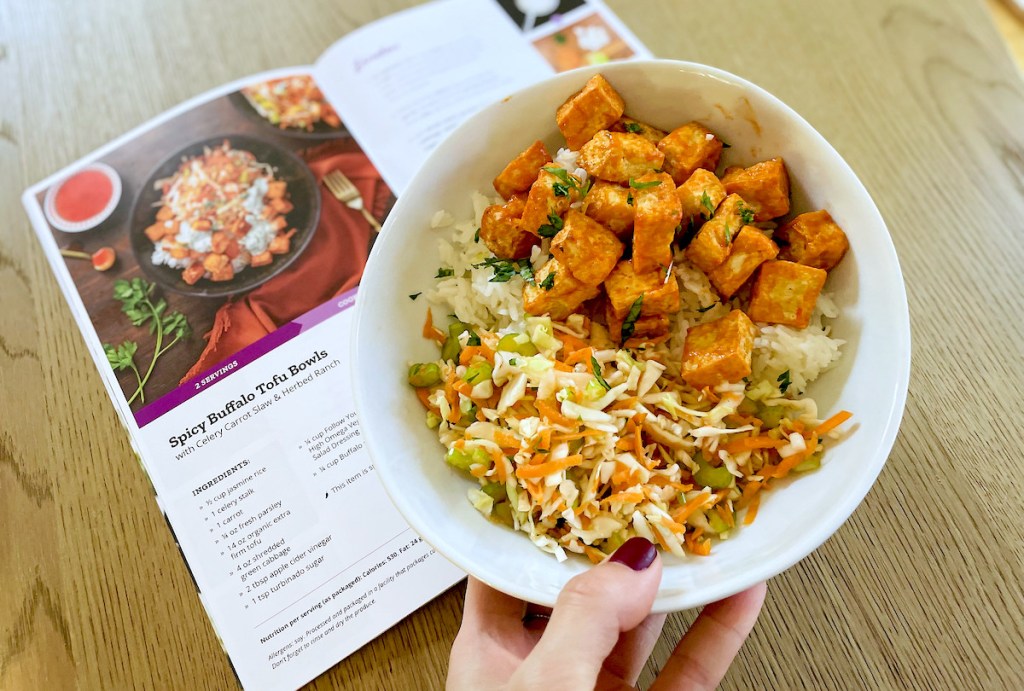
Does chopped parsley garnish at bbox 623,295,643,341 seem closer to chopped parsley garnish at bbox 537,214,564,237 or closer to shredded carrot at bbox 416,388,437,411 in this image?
chopped parsley garnish at bbox 537,214,564,237

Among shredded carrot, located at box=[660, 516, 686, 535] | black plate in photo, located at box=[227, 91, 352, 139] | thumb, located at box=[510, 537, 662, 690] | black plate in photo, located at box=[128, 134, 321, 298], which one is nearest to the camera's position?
thumb, located at box=[510, 537, 662, 690]

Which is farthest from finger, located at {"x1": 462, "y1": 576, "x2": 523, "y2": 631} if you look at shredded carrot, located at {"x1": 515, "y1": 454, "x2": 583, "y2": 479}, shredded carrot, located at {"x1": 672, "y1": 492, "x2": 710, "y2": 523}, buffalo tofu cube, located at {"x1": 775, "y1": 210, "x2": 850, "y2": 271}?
buffalo tofu cube, located at {"x1": 775, "y1": 210, "x2": 850, "y2": 271}

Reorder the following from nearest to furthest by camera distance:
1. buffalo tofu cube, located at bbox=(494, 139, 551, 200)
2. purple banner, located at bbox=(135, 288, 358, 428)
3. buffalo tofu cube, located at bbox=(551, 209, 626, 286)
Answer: buffalo tofu cube, located at bbox=(551, 209, 626, 286) → buffalo tofu cube, located at bbox=(494, 139, 551, 200) → purple banner, located at bbox=(135, 288, 358, 428)

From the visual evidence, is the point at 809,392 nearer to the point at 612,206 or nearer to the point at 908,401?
the point at 908,401

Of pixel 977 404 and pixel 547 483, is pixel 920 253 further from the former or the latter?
pixel 547 483

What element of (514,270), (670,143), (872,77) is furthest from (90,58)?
(872,77)

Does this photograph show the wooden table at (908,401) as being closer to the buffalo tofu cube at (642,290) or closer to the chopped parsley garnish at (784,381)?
the chopped parsley garnish at (784,381)
